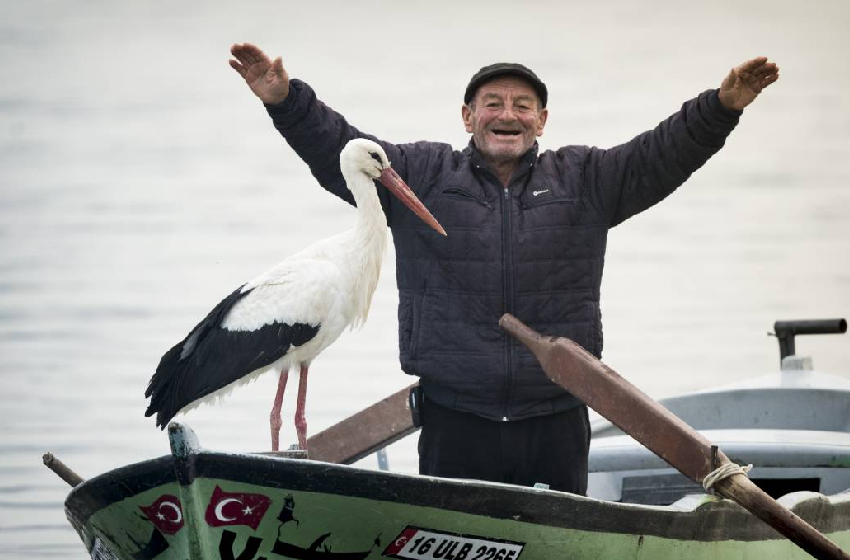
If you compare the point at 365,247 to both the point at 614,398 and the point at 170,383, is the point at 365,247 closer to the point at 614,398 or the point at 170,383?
the point at 170,383

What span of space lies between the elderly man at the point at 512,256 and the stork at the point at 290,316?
0.40 m

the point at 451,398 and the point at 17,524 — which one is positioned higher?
the point at 451,398

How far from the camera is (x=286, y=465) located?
201 inches

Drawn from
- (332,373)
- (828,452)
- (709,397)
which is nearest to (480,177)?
(828,452)

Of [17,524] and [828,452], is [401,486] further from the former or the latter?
[17,524]

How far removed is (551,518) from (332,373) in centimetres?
826

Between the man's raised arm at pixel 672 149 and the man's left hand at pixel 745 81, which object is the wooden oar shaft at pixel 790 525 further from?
the man's left hand at pixel 745 81

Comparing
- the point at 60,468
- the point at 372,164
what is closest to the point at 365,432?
the point at 372,164

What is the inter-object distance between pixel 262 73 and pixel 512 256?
3.30 ft

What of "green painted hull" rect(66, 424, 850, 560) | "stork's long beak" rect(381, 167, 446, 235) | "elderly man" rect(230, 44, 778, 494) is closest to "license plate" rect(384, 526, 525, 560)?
"green painted hull" rect(66, 424, 850, 560)

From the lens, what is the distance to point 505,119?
5980mm

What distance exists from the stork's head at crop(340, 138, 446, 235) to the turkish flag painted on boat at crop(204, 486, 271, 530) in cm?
147

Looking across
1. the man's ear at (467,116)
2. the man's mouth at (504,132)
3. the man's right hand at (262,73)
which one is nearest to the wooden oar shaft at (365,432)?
the man's ear at (467,116)

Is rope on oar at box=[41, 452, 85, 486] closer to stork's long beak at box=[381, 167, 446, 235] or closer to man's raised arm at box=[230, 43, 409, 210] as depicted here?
man's raised arm at box=[230, 43, 409, 210]
